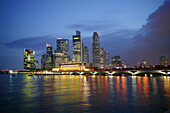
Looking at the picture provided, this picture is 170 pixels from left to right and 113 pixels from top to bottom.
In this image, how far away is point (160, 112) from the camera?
18797 millimetres

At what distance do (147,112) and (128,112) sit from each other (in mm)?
2109

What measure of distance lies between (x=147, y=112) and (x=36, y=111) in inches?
507

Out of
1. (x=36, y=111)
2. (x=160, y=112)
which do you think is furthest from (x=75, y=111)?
(x=160, y=112)

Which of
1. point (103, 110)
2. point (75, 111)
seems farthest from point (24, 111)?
point (103, 110)

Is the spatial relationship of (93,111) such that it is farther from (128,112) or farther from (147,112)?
(147,112)

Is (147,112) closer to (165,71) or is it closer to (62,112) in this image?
(62,112)

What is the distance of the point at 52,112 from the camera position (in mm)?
19156

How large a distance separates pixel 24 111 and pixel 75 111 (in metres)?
6.25

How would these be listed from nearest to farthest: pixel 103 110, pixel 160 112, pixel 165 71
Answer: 1. pixel 160 112
2. pixel 103 110
3. pixel 165 71

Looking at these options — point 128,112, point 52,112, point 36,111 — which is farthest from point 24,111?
point 128,112

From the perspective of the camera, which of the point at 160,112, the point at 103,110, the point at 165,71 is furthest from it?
the point at 165,71

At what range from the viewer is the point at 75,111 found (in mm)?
19391

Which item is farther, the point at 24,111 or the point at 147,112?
→ the point at 24,111

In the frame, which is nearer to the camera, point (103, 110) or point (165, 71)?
point (103, 110)
